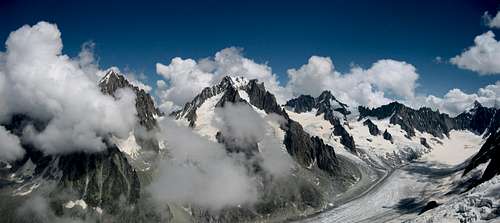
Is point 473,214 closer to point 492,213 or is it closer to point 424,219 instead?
point 492,213

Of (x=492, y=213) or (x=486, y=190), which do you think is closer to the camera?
(x=492, y=213)

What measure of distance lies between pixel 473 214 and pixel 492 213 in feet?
9.86

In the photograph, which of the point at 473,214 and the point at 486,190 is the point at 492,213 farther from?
the point at 486,190

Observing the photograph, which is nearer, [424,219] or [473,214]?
[473,214]

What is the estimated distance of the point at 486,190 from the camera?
84.2 meters

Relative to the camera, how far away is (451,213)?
272 ft

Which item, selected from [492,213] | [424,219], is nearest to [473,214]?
[492,213]

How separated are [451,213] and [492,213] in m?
7.49

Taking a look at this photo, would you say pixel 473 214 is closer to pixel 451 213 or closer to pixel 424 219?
pixel 451 213

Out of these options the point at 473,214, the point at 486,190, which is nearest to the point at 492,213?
the point at 473,214

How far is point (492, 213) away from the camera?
3014 inches

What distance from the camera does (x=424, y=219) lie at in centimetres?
8719

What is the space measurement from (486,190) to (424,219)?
38.4ft

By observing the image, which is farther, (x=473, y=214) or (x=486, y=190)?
(x=486, y=190)
